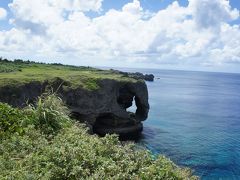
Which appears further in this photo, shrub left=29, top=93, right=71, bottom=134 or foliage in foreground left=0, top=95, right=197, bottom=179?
shrub left=29, top=93, right=71, bottom=134

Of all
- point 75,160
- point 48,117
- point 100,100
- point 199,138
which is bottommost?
point 199,138

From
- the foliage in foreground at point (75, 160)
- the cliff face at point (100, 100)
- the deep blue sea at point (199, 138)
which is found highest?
the foliage in foreground at point (75, 160)

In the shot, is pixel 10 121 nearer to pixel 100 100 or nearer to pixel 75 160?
pixel 75 160

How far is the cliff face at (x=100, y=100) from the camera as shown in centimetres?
4825

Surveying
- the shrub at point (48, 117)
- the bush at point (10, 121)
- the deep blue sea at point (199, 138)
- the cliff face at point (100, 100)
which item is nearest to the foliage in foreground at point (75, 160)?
the bush at point (10, 121)

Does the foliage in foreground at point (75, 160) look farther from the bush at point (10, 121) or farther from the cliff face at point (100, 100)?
the cliff face at point (100, 100)

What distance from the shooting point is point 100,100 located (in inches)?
2238

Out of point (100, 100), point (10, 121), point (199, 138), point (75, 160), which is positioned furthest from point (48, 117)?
point (199, 138)

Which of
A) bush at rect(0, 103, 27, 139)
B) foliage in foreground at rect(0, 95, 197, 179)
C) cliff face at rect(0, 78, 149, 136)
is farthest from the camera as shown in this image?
cliff face at rect(0, 78, 149, 136)

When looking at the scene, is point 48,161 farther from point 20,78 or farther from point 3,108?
point 20,78

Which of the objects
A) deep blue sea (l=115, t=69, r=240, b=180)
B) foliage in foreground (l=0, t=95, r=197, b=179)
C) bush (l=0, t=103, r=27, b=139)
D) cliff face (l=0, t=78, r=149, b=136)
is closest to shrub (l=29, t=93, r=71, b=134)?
bush (l=0, t=103, r=27, b=139)

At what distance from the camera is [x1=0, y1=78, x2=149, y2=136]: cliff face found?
158 feet

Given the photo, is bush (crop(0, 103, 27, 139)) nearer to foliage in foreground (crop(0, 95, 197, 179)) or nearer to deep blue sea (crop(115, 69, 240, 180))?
foliage in foreground (crop(0, 95, 197, 179))

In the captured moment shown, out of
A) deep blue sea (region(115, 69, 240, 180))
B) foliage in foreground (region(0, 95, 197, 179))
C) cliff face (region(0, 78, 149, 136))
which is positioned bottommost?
deep blue sea (region(115, 69, 240, 180))
